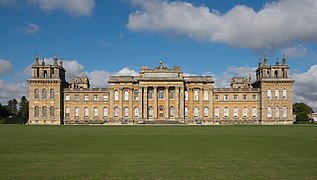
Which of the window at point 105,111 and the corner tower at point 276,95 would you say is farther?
the window at point 105,111

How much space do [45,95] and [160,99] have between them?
24.7 meters

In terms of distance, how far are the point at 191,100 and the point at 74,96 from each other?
25767 millimetres

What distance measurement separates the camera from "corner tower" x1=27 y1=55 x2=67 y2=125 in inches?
3199

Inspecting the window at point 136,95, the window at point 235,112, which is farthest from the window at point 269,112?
the window at point 136,95

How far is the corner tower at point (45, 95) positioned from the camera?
81250mm

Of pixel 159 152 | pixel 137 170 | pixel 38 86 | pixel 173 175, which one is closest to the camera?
pixel 173 175

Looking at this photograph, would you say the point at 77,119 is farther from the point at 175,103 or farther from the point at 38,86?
the point at 175,103

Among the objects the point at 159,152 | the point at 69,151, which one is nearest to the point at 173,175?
the point at 159,152

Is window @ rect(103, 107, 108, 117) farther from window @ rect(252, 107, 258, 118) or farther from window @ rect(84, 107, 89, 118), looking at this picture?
window @ rect(252, 107, 258, 118)

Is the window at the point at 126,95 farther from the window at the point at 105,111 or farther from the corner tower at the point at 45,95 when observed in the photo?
the corner tower at the point at 45,95

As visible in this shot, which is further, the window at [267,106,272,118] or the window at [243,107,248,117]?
the window at [243,107,248,117]

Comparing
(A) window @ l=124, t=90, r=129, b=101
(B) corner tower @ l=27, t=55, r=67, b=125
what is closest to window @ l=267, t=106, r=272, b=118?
(A) window @ l=124, t=90, r=129, b=101

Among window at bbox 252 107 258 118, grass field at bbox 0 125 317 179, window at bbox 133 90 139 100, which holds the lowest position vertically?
grass field at bbox 0 125 317 179

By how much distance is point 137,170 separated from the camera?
13.6m
